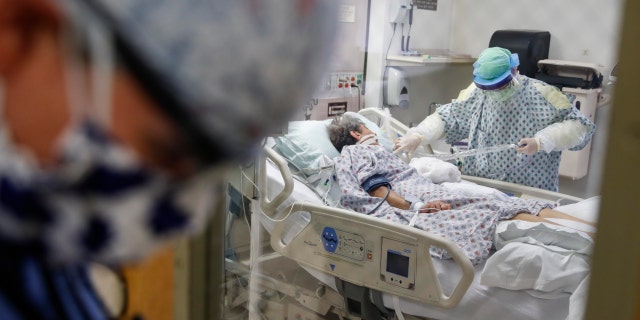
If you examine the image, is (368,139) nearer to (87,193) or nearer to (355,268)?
(355,268)

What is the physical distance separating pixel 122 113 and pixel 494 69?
229cm

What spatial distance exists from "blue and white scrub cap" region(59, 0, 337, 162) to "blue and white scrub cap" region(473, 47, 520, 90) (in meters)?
2.20

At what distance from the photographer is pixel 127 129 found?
0.93 ft

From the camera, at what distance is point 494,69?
2.40 metres

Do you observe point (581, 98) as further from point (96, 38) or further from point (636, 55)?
point (96, 38)

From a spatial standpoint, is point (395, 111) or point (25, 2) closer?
point (25, 2)

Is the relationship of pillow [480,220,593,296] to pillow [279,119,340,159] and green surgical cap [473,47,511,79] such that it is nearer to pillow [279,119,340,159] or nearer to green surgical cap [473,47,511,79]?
green surgical cap [473,47,511,79]

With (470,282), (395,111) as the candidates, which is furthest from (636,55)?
(395,111)

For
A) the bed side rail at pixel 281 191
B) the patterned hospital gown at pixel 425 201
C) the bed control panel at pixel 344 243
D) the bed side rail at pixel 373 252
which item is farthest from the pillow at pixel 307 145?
the bed control panel at pixel 344 243

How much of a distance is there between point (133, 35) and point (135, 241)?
10cm

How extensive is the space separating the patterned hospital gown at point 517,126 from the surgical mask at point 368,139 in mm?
444

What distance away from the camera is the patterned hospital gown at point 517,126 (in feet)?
8.16

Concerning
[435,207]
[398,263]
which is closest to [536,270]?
[398,263]

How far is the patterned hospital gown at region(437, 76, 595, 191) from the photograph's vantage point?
8.16 feet
